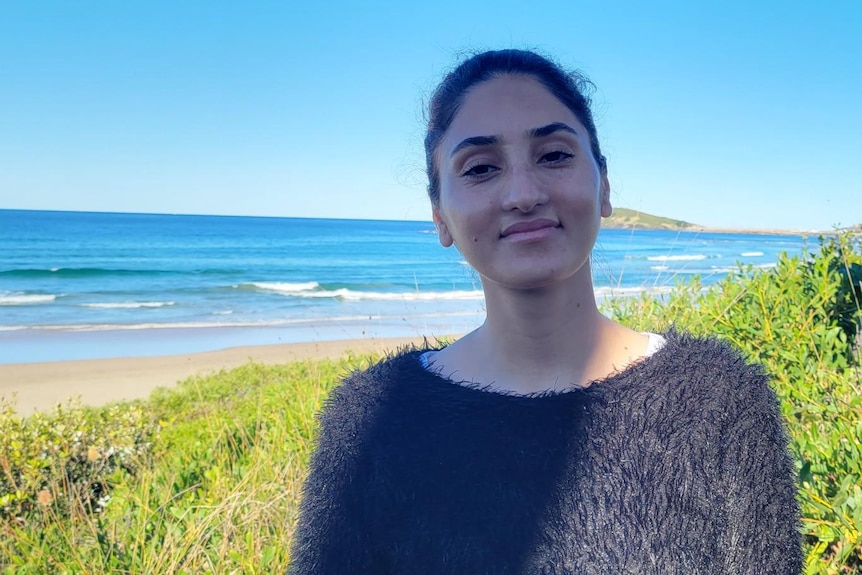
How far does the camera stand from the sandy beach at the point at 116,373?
28.2ft

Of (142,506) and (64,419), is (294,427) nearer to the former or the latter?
(142,506)

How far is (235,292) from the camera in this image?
21062 millimetres

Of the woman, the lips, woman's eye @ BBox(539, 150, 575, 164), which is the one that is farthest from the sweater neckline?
woman's eye @ BBox(539, 150, 575, 164)

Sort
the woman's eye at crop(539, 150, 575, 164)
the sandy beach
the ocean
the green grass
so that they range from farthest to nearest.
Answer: the ocean
the sandy beach
the green grass
the woman's eye at crop(539, 150, 575, 164)

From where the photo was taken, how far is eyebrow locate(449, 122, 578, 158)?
47.1 inches

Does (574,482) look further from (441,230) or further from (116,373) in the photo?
(116,373)

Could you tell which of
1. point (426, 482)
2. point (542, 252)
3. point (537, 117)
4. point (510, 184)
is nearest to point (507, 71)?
point (537, 117)

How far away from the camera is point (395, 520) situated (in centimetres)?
117

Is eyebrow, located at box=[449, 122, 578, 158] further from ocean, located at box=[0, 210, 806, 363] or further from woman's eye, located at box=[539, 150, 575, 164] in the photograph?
ocean, located at box=[0, 210, 806, 363]

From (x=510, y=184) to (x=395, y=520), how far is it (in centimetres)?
61

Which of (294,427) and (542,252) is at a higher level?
(542,252)

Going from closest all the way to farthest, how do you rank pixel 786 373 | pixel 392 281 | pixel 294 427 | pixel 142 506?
1. pixel 142 506
2. pixel 786 373
3. pixel 294 427
4. pixel 392 281

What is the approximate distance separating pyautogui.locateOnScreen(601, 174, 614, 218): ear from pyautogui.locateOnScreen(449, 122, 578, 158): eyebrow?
17 centimetres

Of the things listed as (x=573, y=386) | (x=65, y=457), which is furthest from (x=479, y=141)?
(x=65, y=457)
